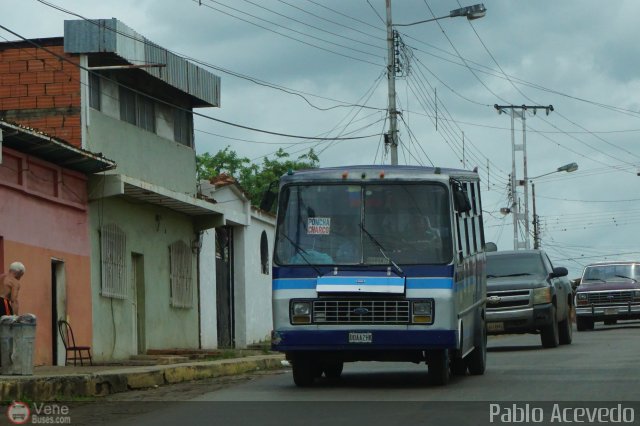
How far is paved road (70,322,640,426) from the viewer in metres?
12.9

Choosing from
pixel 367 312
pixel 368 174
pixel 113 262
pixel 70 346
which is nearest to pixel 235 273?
pixel 113 262

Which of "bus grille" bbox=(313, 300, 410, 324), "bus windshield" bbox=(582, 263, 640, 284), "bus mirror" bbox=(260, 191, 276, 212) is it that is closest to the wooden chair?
"bus mirror" bbox=(260, 191, 276, 212)

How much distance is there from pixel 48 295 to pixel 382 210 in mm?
8569

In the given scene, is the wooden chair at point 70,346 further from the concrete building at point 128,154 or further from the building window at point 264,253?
the building window at point 264,253

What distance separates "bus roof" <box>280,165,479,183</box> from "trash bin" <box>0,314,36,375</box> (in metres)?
3.88

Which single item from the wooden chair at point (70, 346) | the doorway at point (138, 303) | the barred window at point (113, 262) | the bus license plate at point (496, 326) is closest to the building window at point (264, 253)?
the doorway at point (138, 303)

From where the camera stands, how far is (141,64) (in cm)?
2631

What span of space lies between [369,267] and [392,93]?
19765mm

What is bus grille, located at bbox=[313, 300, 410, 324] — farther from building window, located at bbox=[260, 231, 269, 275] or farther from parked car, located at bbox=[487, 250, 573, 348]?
building window, located at bbox=[260, 231, 269, 275]

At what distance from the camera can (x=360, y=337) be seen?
1594cm

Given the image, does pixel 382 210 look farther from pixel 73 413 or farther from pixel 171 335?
pixel 171 335

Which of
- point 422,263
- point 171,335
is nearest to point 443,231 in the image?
point 422,263

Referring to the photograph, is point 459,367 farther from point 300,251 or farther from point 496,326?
point 496,326

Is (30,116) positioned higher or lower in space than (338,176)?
higher
